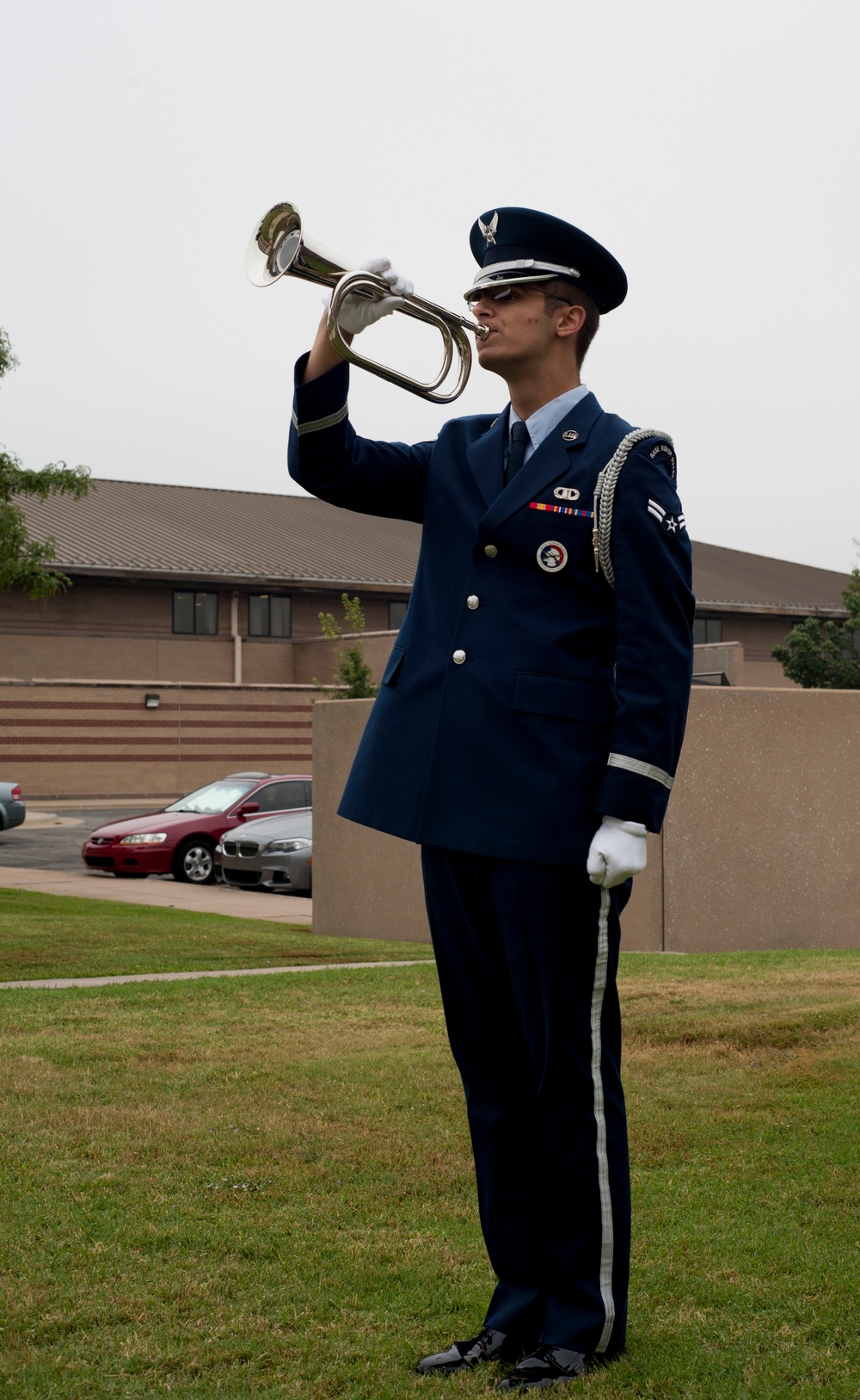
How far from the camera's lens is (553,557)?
2945 mm

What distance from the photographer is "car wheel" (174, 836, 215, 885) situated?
19547 millimetres

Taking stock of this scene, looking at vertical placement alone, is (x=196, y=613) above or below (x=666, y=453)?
above

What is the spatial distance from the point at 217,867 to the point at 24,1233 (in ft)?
53.6

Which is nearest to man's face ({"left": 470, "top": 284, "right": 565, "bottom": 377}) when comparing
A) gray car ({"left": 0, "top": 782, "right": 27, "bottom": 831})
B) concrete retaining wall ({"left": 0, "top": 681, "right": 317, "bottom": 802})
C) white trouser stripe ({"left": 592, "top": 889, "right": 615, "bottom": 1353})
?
white trouser stripe ({"left": 592, "top": 889, "right": 615, "bottom": 1353})

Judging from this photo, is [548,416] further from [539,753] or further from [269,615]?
[269,615]

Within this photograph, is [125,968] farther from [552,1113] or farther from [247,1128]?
[552,1113]

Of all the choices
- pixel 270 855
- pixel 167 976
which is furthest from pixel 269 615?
pixel 167 976

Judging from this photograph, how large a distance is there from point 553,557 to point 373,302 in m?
0.66

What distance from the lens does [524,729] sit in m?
2.89

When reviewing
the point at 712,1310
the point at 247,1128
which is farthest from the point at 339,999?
the point at 712,1310

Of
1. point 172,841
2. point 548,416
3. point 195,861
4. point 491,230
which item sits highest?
point 491,230

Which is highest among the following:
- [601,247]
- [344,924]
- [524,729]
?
[601,247]

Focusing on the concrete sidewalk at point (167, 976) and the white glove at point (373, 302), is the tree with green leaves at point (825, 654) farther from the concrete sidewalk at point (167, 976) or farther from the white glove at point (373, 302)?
the white glove at point (373, 302)

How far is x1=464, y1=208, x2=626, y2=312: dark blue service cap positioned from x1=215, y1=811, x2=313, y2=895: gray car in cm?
1489
